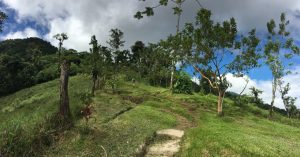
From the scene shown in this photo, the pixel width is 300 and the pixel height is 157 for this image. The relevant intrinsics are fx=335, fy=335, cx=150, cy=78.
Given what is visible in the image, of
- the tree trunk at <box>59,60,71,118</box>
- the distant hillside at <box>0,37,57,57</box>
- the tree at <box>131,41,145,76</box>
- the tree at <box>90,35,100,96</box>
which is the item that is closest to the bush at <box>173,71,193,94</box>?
the tree at <box>90,35,100,96</box>

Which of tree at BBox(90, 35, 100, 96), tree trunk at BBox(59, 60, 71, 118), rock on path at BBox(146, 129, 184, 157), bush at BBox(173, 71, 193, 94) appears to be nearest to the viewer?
rock on path at BBox(146, 129, 184, 157)

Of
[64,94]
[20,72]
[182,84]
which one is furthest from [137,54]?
[64,94]

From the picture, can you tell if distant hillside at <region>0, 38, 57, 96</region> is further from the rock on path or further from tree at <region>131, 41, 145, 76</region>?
the rock on path

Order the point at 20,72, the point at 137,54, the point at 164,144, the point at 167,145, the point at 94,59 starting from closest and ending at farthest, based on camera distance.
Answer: the point at 167,145, the point at 164,144, the point at 94,59, the point at 20,72, the point at 137,54

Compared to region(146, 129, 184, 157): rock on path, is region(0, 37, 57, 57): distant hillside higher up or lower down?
higher up

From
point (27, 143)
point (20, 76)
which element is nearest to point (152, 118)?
point (27, 143)

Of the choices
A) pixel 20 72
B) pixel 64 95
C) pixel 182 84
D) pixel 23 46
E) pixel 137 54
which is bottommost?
pixel 64 95

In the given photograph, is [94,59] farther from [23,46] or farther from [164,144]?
[23,46]

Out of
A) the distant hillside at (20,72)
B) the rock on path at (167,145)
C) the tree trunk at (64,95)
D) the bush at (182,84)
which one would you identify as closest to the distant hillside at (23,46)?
the distant hillside at (20,72)

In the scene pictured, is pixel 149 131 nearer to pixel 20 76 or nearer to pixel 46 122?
pixel 46 122

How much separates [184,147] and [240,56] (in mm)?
20306

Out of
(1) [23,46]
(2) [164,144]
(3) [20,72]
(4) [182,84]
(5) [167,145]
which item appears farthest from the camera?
(1) [23,46]

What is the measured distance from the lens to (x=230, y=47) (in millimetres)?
36531

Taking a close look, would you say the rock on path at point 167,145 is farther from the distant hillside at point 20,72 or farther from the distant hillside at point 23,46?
the distant hillside at point 23,46
